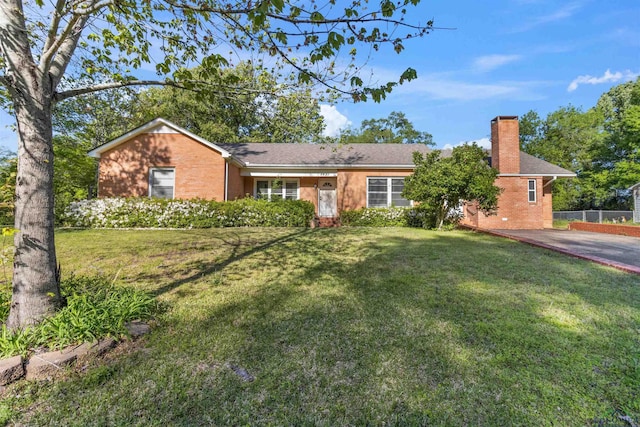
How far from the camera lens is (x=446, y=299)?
417 centimetres

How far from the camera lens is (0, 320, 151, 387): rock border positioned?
7.50 feet

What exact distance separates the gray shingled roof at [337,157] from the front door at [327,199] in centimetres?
147

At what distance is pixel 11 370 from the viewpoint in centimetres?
228

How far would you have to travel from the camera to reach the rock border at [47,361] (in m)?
2.28

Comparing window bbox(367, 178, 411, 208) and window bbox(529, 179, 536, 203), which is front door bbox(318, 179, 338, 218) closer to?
window bbox(367, 178, 411, 208)

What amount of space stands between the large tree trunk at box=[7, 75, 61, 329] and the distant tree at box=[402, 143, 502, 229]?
1131 centimetres

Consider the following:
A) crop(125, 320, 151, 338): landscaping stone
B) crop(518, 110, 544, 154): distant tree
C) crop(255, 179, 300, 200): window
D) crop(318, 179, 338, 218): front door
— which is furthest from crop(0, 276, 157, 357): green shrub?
crop(518, 110, 544, 154): distant tree

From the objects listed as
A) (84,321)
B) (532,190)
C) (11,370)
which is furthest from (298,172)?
(11,370)

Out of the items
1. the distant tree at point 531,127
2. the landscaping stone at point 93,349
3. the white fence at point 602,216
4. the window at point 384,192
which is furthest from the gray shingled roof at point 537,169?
the distant tree at point 531,127

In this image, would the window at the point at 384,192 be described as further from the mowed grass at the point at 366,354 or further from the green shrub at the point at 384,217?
the mowed grass at the point at 366,354

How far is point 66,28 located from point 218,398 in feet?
12.4

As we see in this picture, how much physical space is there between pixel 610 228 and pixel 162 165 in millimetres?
21557

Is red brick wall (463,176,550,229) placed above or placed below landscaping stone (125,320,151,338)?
above

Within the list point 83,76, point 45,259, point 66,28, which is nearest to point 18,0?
point 66,28
